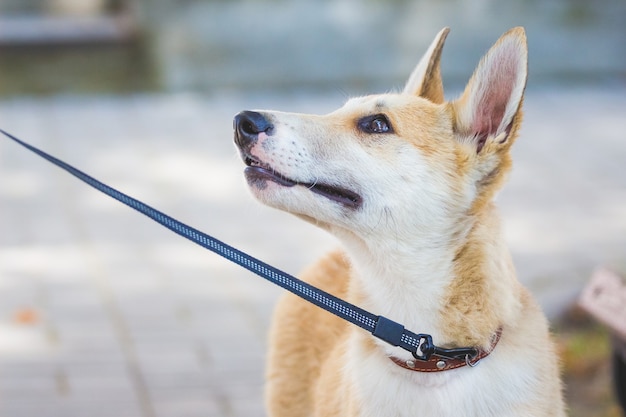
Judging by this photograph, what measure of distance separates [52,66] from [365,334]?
7.22 m

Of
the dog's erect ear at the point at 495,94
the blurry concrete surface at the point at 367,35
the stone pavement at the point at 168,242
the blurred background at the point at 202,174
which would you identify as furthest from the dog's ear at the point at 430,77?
the blurry concrete surface at the point at 367,35

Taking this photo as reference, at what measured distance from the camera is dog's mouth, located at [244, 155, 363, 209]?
263 cm

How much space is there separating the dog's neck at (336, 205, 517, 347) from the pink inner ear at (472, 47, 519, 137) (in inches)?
9.6

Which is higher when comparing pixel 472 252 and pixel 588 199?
pixel 472 252

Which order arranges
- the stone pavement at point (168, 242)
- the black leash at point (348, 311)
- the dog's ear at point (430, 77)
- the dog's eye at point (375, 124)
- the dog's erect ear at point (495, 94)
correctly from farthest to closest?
the stone pavement at point (168, 242), the dog's ear at point (430, 77), the dog's eye at point (375, 124), the dog's erect ear at point (495, 94), the black leash at point (348, 311)

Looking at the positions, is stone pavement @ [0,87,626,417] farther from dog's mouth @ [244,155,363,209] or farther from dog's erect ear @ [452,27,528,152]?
dog's erect ear @ [452,27,528,152]

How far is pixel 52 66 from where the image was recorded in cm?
928

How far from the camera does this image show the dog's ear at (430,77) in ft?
10.0

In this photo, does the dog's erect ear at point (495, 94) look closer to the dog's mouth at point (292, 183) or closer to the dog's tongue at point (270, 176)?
the dog's mouth at point (292, 183)

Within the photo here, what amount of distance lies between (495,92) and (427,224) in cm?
45

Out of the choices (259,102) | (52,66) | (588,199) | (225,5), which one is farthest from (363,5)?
(588,199)

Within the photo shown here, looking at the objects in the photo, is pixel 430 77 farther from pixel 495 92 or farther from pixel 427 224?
pixel 427 224

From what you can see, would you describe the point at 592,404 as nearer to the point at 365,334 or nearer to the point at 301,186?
the point at 365,334

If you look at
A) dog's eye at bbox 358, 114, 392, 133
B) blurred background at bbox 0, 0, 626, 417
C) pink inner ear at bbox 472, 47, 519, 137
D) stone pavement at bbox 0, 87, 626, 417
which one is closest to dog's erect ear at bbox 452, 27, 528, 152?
pink inner ear at bbox 472, 47, 519, 137
